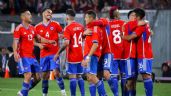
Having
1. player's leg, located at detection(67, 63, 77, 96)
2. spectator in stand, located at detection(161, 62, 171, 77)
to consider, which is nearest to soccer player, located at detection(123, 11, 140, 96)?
player's leg, located at detection(67, 63, 77, 96)

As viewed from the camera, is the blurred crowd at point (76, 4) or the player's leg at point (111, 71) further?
the blurred crowd at point (76, 4)

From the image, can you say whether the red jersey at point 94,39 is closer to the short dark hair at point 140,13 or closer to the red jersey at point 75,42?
the short dark hair at point 140,13

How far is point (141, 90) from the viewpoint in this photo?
2205cm

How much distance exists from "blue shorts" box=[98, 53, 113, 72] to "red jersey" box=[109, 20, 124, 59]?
45.8 inches

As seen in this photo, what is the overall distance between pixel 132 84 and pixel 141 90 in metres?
6.20

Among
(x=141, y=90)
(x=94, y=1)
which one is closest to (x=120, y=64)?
(x=141, y=90)

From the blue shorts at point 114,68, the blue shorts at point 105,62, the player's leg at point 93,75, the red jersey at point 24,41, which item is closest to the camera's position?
the player's leg at point 93,75

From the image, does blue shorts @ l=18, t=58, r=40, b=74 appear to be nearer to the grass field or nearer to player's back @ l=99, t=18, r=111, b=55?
player's back @ l=99, t=18, r=111, b=55

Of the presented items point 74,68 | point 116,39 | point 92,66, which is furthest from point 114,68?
point 92,66

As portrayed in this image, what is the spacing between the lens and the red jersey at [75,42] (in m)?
17.4

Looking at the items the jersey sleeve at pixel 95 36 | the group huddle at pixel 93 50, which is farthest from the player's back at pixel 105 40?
the jersey sleeve at pixel 95 36

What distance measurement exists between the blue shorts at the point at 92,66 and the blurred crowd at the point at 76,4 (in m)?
13.5

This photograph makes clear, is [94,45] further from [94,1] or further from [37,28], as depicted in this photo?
[94,1]

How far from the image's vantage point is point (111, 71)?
1716cm
